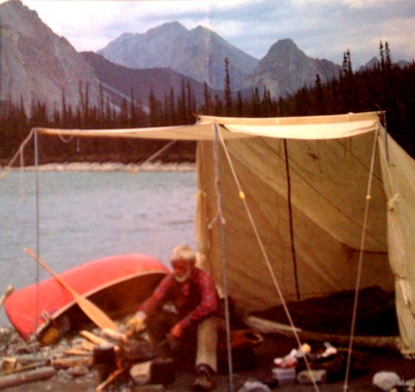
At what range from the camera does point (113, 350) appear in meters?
3.80

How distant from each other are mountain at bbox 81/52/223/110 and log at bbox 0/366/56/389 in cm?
405

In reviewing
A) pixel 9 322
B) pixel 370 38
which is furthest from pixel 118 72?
pixel 9 322

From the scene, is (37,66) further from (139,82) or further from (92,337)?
(92,337)

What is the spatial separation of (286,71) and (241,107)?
734 mm

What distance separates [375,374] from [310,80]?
4.69 meters

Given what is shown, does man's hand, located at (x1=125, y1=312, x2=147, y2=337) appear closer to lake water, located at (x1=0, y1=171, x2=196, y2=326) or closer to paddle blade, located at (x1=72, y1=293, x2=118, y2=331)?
paddle blade, located at (x1=72, y1=293, x2=118, y2=331)

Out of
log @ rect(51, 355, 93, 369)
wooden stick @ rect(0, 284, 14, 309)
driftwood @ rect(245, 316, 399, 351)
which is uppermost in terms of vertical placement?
wooden stick @ rect(0, 284, 14, 309)

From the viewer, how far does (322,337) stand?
419 centimetres

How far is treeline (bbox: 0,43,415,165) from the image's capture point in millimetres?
7188

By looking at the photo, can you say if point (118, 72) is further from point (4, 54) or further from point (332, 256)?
point (332, 256)

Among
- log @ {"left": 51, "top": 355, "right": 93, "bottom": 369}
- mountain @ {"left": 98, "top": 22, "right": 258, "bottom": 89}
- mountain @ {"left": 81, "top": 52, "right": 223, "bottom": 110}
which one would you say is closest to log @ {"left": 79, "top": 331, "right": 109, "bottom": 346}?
log @ {"left": 51, "top": 355, "right": 93, "bottom": 369}

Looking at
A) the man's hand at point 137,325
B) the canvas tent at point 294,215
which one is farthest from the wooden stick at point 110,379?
the canvas tent at point 294,215

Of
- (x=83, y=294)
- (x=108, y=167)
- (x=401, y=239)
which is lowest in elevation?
(x=83, y=294)

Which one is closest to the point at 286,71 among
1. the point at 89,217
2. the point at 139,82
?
the point at 139,82
